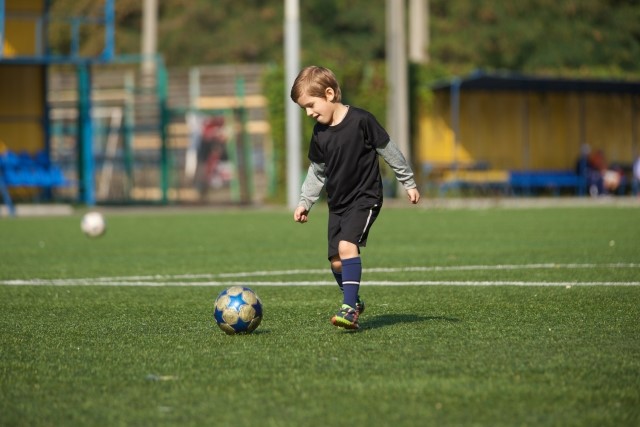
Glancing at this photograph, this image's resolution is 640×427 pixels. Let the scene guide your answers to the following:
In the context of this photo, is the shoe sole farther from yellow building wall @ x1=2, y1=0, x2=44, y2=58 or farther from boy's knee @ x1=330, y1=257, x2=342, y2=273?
yellow building wall @ x1=2, y1=0, x2=44, y2=58

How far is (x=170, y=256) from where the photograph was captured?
13688 millimetres

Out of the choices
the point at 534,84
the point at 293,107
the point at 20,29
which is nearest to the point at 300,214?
the point at 293,107

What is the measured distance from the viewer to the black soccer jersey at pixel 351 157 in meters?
7.26

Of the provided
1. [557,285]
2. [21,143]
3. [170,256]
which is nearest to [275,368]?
[557,285]

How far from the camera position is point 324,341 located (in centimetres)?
670

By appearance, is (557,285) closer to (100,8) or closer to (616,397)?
(616,397)

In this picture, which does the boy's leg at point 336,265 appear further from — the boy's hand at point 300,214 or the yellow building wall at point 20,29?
the yellow building wall at point 20,29

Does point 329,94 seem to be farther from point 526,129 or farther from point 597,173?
point 526,129

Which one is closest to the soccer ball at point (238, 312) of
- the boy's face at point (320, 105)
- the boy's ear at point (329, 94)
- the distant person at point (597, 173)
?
the boy's face at point (320, 105)

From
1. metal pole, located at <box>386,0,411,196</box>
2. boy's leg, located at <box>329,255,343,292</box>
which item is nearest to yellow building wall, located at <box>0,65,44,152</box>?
metal pole, located at <box>386,0,411,196</box>

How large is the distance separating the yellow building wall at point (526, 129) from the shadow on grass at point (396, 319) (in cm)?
2488

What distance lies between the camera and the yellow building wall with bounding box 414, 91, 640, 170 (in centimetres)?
3416

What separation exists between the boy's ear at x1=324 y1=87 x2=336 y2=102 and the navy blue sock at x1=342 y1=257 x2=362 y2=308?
990 millimetres

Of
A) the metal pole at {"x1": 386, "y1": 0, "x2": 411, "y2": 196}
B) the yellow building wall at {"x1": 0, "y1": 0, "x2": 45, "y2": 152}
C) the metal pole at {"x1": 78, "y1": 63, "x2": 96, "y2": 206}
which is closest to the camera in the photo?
the metal pole at {"x1": 78, "y1": 63, "x2": 96, "y2": 206}
